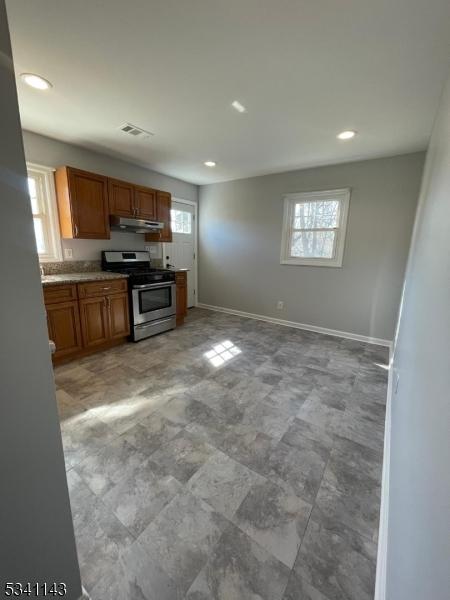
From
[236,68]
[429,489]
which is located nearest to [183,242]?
[236,68]

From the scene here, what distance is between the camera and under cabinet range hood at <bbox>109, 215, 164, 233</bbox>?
10.9ft

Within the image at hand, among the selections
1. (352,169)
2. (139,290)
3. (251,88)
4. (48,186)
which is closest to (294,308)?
(352,169)

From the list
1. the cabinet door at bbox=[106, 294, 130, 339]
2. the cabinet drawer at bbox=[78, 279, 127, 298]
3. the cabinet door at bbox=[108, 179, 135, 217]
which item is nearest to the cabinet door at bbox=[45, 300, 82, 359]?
the cabinet drawer at bbox=[78, 279, 127, 298]

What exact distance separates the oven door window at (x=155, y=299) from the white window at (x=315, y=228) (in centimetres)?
203

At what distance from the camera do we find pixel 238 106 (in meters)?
2.13

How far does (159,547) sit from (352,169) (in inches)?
169

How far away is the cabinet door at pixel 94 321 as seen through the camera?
2854mm

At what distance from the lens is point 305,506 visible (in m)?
1.31

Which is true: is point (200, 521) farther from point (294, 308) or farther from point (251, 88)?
point (294, 308)

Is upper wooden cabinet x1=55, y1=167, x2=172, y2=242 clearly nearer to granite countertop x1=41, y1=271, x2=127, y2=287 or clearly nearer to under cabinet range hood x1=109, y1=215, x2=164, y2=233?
under cabinet range hood x1=109, y1=215, x2=164, y2=233

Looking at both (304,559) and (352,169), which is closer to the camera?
(304,559)

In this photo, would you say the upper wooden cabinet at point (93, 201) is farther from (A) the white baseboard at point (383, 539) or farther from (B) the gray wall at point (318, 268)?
(A) the white baseboard at point (383, 539)

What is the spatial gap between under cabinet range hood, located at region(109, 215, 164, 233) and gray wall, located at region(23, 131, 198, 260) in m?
0.16

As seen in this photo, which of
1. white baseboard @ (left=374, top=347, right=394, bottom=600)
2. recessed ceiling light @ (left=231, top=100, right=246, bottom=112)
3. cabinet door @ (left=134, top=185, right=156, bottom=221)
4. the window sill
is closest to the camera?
white baseboard @ (left=374, top=347, right=394, bottom=600)
